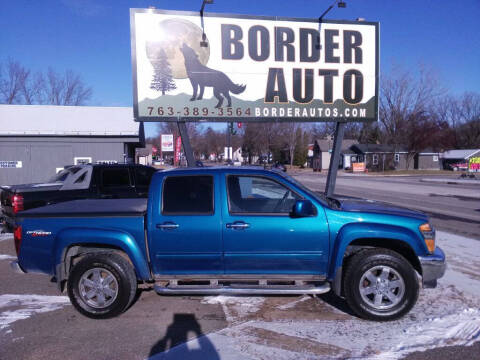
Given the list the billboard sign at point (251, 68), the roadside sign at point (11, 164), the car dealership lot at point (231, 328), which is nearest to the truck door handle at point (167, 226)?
the car dealership lot at point (231, 328)

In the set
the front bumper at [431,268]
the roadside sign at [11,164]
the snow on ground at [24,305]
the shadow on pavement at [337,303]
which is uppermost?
the roadside sign at [11,164]

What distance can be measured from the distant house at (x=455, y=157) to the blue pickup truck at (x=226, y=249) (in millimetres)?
64068

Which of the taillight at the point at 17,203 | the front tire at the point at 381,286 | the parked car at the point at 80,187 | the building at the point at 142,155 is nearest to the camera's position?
the front tire at the point at 381,286

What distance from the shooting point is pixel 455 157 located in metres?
61.6

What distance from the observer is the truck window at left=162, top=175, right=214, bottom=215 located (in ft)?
14.5

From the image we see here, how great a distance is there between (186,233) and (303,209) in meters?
1.38

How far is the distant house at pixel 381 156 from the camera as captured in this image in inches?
2247

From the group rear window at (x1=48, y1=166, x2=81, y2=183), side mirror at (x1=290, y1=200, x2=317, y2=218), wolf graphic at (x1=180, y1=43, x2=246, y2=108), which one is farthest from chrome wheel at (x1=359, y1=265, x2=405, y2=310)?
rear window at (x1=48, y1=166, x2=81, y2=183)

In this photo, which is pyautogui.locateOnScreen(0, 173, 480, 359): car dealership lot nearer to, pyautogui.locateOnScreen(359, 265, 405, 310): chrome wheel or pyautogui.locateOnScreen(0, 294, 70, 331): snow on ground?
pyautogui.locateOnScreen(0, 294, 70, 331): snow on ground

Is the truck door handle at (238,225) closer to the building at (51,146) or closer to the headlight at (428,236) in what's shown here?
the headlight at (428,236)

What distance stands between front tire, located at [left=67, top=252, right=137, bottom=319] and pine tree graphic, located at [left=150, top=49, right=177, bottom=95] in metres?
5.47

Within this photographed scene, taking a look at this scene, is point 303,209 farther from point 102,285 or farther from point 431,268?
point 102,285

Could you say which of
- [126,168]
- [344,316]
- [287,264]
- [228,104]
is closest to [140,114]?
[126,168]

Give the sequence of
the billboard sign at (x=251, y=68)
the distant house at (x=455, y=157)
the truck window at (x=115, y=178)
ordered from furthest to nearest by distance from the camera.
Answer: the distant house at (x=455, y=157) < the truck window at (x=115, y=178) < the billboard sign at (x=251, y=68)
